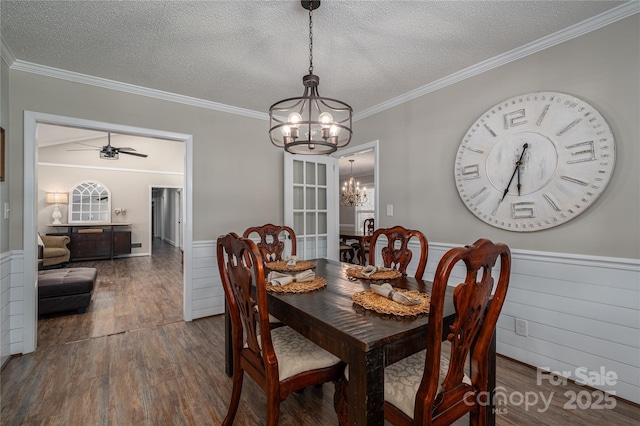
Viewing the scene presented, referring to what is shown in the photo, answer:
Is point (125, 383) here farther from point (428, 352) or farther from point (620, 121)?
point (620, 121)

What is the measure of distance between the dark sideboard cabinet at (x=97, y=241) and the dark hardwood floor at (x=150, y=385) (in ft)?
14.6

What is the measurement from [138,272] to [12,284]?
354 cm

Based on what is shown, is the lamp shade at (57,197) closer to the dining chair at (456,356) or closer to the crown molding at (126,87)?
the crown molding at (126,87)

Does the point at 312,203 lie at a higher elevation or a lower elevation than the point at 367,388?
higher

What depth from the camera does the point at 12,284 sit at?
2451 millimetres

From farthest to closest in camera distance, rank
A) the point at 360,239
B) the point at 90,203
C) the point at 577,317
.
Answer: the point at 90,203 → the point at 360,239 → the point at 577,317

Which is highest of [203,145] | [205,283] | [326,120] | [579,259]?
[203,145]

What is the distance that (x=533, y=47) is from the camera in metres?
2.25

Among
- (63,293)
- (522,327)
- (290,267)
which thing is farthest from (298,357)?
(63,293)

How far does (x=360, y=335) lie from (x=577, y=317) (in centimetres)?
191

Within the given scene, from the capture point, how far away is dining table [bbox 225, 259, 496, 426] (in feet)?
3.44

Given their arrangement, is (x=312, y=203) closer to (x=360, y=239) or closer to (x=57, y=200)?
(x=360, y=239)

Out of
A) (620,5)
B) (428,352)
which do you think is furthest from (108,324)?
(620,5)

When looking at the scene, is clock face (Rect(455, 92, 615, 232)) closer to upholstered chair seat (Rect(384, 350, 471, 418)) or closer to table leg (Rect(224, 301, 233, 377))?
upholstered chair seat (Rect(384, 350, 471, 418))
